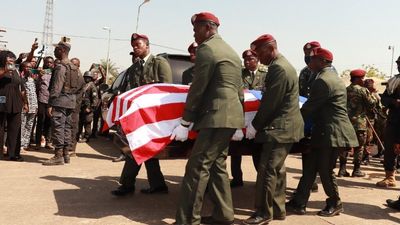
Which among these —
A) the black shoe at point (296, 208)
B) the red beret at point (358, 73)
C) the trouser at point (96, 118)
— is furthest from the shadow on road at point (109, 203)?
the trouser at point (96, 118)

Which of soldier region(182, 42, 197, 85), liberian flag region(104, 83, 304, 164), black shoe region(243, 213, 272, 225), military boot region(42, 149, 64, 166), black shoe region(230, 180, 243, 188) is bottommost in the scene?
military boot region(42, 149, 64, 166)

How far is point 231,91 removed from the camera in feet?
12.4

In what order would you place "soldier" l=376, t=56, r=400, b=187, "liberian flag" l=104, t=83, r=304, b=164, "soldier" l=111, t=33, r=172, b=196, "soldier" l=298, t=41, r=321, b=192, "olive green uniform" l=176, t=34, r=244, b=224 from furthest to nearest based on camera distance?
"soldier" l=376, t=56, r=400, b=187 → "soldier" l=298, t=41, r=321, b=192 → "soldier" l=111, t=33, r=172, b=196 → "liberian flag" l=104, t=83, r=304, b=164 → "olive green uniform" l=176, t=34, r=244, b=224

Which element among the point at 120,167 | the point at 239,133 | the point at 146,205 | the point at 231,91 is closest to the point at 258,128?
the point at 239,133

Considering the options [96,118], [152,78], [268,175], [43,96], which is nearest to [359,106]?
[268,175]

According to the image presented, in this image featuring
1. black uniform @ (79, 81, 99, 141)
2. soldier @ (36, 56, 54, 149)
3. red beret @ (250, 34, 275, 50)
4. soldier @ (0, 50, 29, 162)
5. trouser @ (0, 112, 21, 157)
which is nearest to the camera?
red beret @ (250, 34, 275, 50)

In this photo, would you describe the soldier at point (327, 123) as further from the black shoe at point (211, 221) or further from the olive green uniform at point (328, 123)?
the black shoe at point (211, 221)

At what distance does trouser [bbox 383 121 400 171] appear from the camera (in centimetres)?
579

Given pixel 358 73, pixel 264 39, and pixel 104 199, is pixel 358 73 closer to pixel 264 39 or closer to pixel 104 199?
pixel 264 39

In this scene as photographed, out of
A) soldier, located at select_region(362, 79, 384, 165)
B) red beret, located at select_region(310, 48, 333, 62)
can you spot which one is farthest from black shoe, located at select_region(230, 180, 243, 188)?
soldier, located at select_region(362, 79, 384, 165)

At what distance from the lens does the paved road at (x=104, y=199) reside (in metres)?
4.14

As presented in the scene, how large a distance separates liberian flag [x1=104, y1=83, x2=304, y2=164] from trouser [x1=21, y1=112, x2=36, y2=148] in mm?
4310

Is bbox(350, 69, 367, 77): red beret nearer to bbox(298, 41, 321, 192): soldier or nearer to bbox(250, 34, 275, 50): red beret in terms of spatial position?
bbox(298, 41, 321, 192): soldier

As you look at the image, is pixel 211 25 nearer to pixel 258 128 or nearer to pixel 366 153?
pixel 258 128
